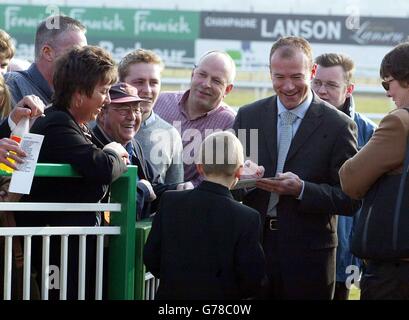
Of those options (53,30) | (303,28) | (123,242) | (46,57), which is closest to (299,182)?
(123,242)

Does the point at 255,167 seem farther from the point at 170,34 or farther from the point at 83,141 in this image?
the point at 170,34

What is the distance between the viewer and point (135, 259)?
511cm

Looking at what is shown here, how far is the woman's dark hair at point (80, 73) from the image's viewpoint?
191 inches

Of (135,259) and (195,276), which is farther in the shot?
(135,259)

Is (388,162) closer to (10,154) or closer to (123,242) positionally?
(123,242)

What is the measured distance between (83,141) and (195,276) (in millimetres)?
876

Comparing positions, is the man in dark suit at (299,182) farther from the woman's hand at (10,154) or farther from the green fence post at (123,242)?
the woman's hand at (10,154)

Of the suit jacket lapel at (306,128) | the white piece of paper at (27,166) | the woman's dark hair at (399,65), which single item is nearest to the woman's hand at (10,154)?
the white piece of paper at (27,166)

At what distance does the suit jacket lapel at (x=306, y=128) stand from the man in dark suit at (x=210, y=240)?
2.99 ft

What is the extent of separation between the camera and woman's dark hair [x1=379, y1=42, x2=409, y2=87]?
15.3 feet

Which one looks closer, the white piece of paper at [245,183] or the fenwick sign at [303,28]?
the white piece of paper at [245,183]

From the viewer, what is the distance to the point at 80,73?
16.0 feet

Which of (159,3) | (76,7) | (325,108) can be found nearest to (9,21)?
(76,7)

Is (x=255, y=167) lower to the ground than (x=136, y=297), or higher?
higher
